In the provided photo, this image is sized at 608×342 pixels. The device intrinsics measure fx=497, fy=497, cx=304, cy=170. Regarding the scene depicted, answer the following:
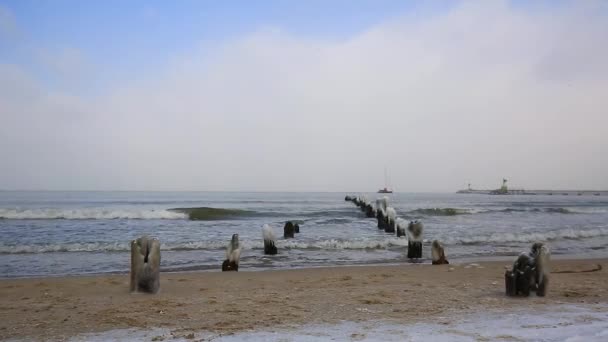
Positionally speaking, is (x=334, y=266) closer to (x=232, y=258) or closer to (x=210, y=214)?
(x=232, y=258)

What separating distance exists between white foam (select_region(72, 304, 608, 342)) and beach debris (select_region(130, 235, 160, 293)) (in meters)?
2.38

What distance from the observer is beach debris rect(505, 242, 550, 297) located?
6.91 metres

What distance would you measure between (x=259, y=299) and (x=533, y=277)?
12.6 feet

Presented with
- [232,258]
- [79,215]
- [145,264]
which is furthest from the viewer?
[79,215]

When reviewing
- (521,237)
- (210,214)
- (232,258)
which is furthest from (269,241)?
(210,214)

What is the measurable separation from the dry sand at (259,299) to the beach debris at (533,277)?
0.20 metres

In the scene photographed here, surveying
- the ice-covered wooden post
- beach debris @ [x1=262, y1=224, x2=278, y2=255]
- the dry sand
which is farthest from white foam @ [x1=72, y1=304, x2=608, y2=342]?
beach debris @ [x1=262, y1=224, x2=278, y2=255]

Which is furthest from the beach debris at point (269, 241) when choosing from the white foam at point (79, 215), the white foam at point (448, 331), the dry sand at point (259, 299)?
the white foam at point (79, 215)

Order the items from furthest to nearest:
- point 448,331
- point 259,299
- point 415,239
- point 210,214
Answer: point 210,214 < point 415,239 < point 259,299 < point 448,331

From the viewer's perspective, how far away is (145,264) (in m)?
7.40

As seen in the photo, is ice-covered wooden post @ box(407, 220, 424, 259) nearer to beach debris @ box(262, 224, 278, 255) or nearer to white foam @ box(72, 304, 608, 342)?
beach debris @ box(262, 224, 278, 255)

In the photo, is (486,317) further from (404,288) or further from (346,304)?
(404,288)

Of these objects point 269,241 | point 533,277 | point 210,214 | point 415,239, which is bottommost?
point 210,214

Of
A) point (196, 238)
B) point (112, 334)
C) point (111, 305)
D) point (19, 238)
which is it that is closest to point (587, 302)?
point (112, 334)
